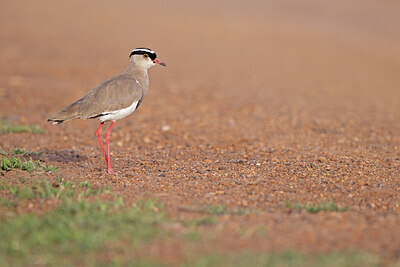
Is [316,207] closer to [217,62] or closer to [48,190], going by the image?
[48,190]

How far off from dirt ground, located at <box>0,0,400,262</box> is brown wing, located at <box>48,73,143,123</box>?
2.47 ft

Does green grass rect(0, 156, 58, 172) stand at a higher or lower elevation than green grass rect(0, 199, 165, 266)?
higher

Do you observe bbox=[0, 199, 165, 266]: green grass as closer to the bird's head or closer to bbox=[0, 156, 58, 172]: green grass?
bbox=[0, 156, 58, 172]: green grass

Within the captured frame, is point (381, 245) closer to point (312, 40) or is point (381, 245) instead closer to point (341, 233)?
point (341, 233)

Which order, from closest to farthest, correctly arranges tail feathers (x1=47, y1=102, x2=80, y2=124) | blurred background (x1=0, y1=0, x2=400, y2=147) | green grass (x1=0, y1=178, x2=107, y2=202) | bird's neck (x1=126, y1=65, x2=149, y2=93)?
green grass (x1=0, y1=178, x2=107, y2=202)
tail feathers (x1=47, y1=102, x2=80, y2=124)
bird's neck (x1=126, y1=65, x2=149, y2=93)
blurred background (x1=0, y1=0, x2=400, y2=147)

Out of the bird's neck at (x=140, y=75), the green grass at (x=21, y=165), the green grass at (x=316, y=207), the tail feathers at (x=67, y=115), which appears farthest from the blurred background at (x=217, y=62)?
the green grass at (x=316, y=207)

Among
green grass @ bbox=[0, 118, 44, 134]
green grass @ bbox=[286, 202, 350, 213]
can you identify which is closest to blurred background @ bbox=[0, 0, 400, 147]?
green grass @ bbox=[0, 118, 44, 134]

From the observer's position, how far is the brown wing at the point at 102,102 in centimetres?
680

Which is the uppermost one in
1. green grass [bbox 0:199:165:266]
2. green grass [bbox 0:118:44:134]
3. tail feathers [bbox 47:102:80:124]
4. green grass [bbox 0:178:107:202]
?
tail feathers [bbox 47:102:80:124]

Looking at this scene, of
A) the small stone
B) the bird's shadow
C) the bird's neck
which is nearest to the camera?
the bird's shadow

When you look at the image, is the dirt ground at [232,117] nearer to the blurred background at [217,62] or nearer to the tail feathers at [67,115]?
the blurred background at [217,62]

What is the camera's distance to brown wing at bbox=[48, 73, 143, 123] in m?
6.80

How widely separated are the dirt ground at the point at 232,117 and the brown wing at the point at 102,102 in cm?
75

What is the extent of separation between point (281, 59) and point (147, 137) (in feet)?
39.8
